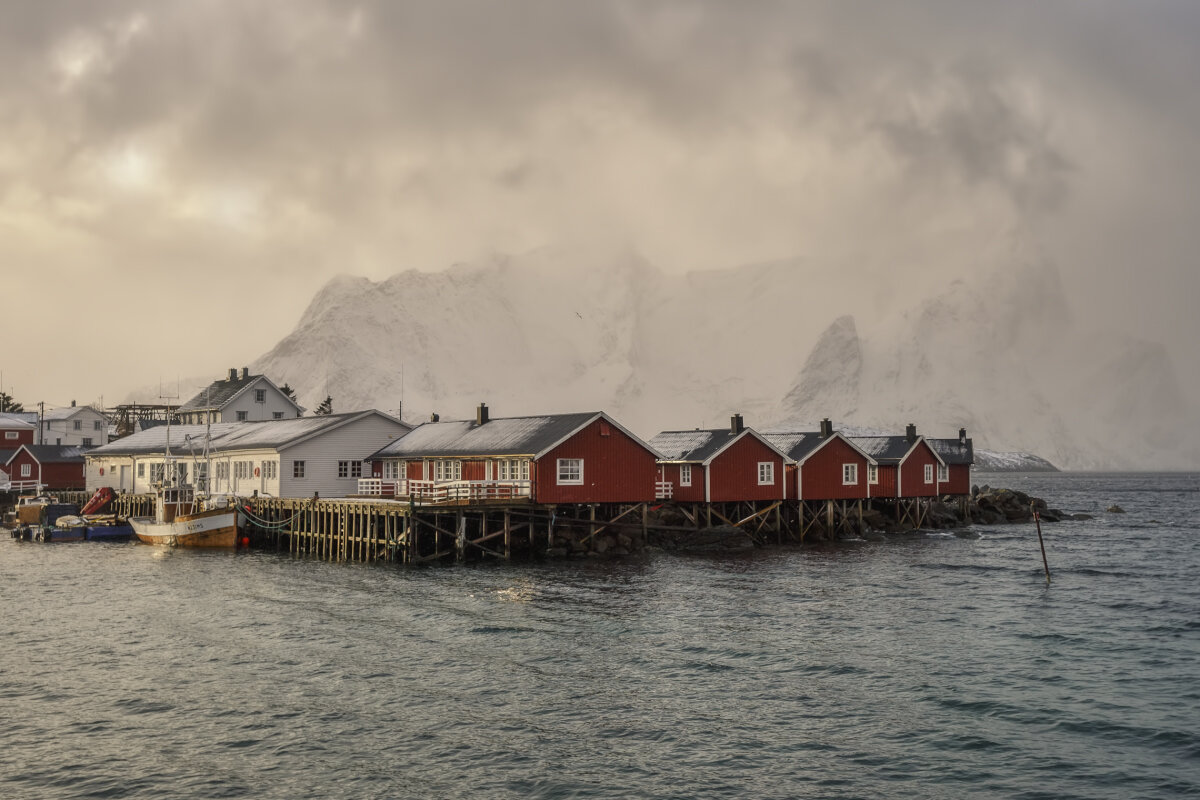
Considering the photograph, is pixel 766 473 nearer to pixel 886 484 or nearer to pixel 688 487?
pixel 688 487

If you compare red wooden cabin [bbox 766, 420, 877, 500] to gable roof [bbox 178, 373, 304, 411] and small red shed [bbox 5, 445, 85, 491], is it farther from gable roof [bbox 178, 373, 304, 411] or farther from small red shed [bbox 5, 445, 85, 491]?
small red shed [bbox 5, 445, 85, 491]

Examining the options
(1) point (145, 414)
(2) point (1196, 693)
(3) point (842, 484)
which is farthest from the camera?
(1) point (145, 414)

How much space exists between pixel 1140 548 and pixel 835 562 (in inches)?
940

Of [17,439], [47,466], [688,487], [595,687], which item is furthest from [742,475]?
[17,439]

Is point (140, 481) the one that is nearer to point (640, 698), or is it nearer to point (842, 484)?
point (842, 484)

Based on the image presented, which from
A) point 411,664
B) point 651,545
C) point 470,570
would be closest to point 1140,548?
point 651,545

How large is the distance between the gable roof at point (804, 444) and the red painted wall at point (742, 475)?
256 centimetres

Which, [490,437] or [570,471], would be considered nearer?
[570,471]

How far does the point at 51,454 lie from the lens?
105 metres

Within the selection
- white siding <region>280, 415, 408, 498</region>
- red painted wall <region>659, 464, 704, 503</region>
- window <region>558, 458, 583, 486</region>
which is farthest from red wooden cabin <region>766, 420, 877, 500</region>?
white siding <region>280, 415, 408, 498</region>

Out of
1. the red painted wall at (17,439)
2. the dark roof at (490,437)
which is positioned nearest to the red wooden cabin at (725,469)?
the dark roof at (490,437)

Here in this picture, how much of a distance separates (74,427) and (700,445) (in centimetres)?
9155

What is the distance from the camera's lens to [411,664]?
28797 millimetres

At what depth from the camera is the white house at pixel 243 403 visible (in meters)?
104
